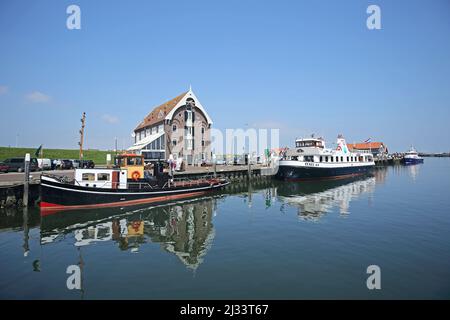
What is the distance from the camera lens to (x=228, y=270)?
10.6m

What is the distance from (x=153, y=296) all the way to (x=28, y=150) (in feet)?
208

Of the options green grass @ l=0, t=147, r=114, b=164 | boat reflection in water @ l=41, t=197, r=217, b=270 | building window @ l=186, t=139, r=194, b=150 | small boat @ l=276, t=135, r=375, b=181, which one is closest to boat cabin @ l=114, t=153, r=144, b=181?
boat reflection in water @ l=41, t=197, r=217, b=270

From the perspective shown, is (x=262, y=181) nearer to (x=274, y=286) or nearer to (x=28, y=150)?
(x=274, y=286)

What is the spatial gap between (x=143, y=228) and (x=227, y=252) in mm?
7083

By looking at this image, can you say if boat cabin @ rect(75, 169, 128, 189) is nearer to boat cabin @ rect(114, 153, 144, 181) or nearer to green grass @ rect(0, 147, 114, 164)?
boat cabin @ rect(114, 153, 144, 181)

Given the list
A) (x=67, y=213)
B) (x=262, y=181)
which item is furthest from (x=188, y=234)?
(x=262, y=181)

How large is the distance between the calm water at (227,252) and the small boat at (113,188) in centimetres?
131

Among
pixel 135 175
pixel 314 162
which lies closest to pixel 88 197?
pixel 135 175

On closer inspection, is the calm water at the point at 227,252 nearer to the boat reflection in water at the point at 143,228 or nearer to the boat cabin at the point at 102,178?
the boat reflection in water at the point at 143,228

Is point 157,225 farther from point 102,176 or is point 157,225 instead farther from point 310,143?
point 310,143

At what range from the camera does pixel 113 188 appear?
72.6 feet

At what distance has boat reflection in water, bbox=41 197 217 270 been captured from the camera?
531 inches

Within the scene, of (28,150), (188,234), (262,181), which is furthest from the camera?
(28,150)

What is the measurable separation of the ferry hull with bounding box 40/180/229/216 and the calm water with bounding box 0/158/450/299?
1.05 m
